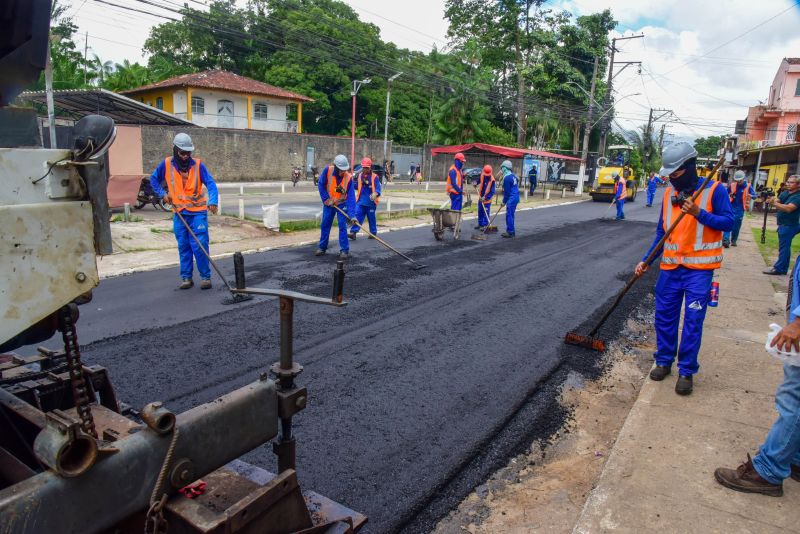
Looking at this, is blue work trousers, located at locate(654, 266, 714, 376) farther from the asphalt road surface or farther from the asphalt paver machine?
the asphalt paver machine

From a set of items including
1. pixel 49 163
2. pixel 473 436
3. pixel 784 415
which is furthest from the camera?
pixel 473 436

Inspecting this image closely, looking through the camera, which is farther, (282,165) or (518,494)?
(282,165)

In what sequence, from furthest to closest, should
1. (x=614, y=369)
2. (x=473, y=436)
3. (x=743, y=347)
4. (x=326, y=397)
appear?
1. (x=743, y=347)
2. (x=614, y=369)
3. (x=326, y=397)
4. (x=473, y=436)

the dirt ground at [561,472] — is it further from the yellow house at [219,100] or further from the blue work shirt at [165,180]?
the yellow house at [219,100]

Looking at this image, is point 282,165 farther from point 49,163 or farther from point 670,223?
point 49,163

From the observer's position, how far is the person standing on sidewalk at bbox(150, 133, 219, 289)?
6633 mm

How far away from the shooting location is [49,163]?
148 centimetres

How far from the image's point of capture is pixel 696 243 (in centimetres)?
416

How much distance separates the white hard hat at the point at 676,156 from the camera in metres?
4.27

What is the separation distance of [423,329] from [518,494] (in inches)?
105

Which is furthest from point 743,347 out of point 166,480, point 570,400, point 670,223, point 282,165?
point 282,165

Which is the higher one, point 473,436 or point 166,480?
point 166,480

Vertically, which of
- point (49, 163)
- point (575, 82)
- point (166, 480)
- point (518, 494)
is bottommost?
point (518, 494)

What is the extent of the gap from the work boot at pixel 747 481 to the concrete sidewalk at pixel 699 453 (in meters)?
0.04
